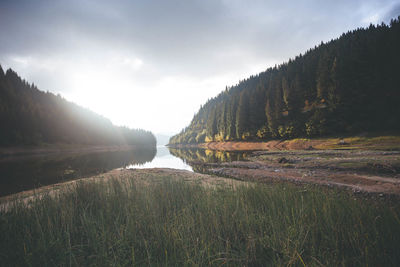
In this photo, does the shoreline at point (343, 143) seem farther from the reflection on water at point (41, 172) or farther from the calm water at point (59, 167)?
the reflection on water at point (41, 172)

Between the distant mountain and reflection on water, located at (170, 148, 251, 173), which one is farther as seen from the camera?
the distant mountain

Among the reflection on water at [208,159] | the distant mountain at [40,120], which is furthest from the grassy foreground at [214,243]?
the distant mountain at [40,120]

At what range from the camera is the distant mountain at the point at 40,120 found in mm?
47281

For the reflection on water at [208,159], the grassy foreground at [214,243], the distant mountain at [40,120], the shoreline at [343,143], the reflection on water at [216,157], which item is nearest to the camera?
the grassy foreground at [214,243]

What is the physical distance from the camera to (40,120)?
57.2 meters

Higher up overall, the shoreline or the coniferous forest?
the coniferous forest

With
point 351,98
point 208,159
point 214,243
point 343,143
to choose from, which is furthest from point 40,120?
point 351,98

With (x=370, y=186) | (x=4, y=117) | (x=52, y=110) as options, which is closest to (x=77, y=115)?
(x=52, y=110)

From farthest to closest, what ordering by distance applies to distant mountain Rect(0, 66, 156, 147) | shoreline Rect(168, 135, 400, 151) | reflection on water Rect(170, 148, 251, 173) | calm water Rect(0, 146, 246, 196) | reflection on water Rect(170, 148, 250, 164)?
1. distant mountain Rect(0, 66, 156, 147)
2. reflection on water Rect(170, 148, 250, 164)
3. shoreline Rect(168, 135, 400, 151)
4. reflection on water Rect(170, 148, 251, 173)
5. calm water Rect(0, 146, 246, 196)

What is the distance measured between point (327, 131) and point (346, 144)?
6.64 meters

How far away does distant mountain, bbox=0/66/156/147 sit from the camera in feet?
155

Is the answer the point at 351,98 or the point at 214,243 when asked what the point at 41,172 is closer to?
the point at 214,243

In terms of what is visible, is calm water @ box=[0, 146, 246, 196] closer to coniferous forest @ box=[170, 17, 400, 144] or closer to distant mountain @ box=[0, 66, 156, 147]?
coniferous forest @ box=[170, 17, 400, 144]

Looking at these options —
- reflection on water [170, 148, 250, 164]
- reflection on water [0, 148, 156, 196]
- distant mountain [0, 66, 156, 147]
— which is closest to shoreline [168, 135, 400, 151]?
reflection on water [170, 148, 250, 164]
